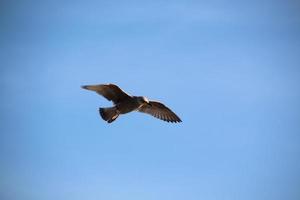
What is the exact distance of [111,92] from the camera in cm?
1870

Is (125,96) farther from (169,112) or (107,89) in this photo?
(169,112)

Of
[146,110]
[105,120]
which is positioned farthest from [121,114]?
[146,110]

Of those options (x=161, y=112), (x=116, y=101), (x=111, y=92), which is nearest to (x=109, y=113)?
(x=116, y=101)

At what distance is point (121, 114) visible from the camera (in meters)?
18.6

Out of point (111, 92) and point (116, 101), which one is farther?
point (116, 101)

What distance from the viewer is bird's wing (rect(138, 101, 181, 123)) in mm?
20469

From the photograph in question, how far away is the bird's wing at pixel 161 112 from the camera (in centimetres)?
2047

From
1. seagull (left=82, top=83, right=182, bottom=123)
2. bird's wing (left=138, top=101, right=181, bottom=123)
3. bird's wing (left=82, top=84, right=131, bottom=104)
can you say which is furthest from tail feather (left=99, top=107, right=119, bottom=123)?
bird's wing (left=138, top=101, right=181, bottom=123)

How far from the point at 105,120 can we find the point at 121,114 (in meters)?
0.50

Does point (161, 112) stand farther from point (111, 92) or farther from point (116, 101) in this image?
point (111, 92)

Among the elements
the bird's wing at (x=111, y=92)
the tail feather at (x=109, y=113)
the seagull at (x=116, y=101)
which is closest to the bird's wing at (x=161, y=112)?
the seagull at (x=116, y=101)

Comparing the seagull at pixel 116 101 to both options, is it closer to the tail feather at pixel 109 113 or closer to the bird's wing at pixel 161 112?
the tail feather at pixel 109 113

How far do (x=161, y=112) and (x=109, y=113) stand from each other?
2.50 m

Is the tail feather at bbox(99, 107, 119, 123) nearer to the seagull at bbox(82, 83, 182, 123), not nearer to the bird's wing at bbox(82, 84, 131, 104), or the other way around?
the seagull at bbox(82, 83, 182, 123)
